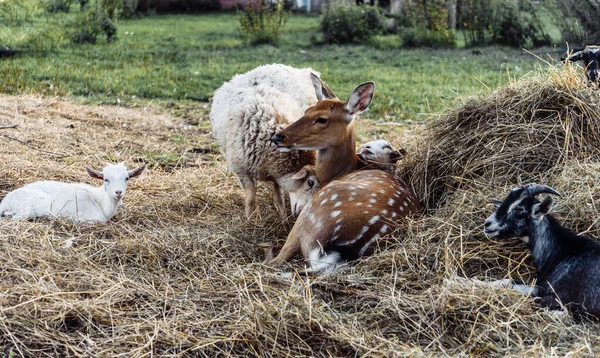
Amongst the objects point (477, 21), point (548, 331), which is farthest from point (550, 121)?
point (477, 21)

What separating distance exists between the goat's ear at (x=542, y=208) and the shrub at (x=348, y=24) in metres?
15.2

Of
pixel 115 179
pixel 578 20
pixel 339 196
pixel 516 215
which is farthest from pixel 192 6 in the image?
pixel 516 215

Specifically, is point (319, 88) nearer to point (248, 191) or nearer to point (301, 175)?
point (301, 175)

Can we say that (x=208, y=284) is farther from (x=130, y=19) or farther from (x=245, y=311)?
(x=130, y=19)

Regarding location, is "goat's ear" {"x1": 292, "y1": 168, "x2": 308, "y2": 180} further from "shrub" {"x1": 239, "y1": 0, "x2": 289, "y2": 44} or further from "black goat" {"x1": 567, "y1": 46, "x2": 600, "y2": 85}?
"shrub" {"x1": 239, "y1": 0, "x2": 289, "y2": 44}

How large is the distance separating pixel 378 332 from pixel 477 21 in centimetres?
1626

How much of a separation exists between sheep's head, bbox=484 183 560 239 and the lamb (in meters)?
3.15

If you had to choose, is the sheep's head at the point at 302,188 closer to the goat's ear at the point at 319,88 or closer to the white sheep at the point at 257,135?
the white sheep at the point at 257,135

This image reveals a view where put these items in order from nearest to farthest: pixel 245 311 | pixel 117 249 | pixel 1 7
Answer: pixel 245 311
pixel 117 249
pixel 1 7

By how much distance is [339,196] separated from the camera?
5.51m

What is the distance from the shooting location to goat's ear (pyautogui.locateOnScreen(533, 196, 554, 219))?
15.2 ft

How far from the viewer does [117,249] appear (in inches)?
217

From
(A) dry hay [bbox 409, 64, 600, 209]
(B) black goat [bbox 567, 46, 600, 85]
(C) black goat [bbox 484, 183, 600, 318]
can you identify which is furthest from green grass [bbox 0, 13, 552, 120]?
(C) black goat [bbox 484, 183, 600, 318]

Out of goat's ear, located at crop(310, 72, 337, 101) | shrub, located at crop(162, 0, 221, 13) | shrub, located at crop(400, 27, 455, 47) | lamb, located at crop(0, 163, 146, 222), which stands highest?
goat's ear, located at crop(310, 72, 337, 101)
